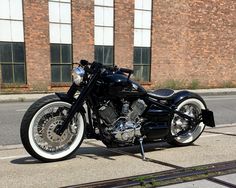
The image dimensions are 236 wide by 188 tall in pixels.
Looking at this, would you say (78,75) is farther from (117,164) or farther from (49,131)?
(117,164)

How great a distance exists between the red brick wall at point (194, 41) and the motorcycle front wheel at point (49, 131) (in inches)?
639

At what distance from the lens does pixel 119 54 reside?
19.9m

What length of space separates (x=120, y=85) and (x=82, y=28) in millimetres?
14195

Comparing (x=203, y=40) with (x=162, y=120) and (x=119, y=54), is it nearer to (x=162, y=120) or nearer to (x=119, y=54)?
(x=119, y=54)

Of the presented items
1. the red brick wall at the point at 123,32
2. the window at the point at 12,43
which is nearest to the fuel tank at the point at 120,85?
the window at the point at 12,43

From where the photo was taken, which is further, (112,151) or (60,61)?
(60,61)

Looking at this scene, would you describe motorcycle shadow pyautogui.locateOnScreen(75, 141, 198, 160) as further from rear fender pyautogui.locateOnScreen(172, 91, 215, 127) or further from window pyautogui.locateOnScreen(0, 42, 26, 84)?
window pyautogui.locateOnScreen(0, 42, 26, 84)

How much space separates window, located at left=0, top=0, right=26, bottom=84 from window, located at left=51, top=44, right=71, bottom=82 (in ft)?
5.08

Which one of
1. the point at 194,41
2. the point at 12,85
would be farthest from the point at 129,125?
the point at 194,41

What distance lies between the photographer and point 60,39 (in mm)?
18359

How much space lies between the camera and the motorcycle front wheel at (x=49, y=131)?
15.7 ft

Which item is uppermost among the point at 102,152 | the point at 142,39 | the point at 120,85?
the point at 142,39

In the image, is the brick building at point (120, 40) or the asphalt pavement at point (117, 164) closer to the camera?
the asphalt pavement at point (117, 164)

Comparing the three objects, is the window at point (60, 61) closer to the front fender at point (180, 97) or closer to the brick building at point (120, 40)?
the brick building at point (120, 40)
